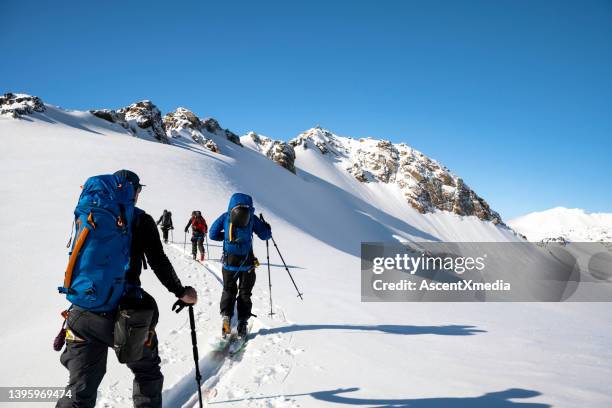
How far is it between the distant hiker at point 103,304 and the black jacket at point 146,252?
0.42ft

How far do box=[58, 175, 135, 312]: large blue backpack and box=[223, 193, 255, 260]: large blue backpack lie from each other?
321cm

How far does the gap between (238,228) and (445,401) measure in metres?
4.25

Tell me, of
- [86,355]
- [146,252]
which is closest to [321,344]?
[146,252]

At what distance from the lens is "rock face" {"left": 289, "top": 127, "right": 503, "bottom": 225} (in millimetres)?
96812

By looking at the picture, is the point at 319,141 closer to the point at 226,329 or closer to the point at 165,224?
the point at 165,224

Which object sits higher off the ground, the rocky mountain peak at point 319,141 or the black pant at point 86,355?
the rocky mountain peak at point 319,141

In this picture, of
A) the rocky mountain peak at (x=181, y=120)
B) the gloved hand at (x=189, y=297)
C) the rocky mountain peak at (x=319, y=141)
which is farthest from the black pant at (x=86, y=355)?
the rocky mountain peak at (x=319, y=141)

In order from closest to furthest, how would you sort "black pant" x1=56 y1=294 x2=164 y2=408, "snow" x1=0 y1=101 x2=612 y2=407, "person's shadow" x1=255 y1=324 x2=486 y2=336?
1. "black pant" x1=56 y1=294 x2=164 y2=408
2. "snow" x1=0 y1=101 x2=612 y2=407
3. "person's shadow" x1=255 y1=324 x2=486 y2=336

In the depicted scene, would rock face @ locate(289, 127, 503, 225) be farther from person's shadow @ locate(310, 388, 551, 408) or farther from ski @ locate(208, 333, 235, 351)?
person's shadow @ locate(310, 388, 551, 408)

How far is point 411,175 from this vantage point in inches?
3947

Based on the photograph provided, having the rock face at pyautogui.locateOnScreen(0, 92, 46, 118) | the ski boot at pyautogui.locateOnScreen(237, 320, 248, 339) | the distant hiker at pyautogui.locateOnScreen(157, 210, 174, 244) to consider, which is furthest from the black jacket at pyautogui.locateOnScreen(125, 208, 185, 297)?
the rock face at pyautogui.locateOnScreen(0, 92, 46, 118)

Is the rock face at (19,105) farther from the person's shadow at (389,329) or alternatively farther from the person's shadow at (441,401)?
the person's shadow at (441,401)

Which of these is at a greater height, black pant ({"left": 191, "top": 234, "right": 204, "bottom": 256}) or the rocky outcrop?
the rocky outcrop

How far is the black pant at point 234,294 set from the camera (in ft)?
20.6
